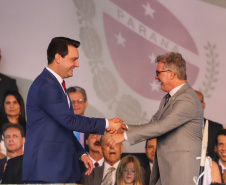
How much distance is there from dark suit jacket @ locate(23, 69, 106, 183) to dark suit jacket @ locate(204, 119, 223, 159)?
3.24 m

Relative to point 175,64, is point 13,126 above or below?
below

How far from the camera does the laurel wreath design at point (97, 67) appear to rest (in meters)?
6.16

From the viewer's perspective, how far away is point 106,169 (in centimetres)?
552

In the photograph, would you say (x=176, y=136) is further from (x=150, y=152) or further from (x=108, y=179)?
(x=150, y=152)

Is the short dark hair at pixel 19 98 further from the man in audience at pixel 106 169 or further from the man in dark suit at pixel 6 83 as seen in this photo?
the man in audience at pixel 106 169

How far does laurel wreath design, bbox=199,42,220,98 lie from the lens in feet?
21.4

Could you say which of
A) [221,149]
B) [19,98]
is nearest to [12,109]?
[19,98]

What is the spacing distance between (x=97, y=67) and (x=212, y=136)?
184 cm

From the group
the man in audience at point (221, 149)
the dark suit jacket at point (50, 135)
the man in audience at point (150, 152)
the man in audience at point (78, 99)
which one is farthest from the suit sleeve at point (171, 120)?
the man in audience at point (221, 149)

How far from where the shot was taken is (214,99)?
6.54 meters

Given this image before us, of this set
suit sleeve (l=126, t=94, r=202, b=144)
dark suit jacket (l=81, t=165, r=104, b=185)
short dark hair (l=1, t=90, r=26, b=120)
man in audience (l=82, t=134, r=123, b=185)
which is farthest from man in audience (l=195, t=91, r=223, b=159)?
suit sleeve (l=126, t=94, r=202, b=144)

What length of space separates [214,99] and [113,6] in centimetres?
196

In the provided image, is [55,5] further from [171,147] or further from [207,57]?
[171,147]

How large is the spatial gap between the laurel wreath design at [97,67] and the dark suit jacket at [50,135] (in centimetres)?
283
